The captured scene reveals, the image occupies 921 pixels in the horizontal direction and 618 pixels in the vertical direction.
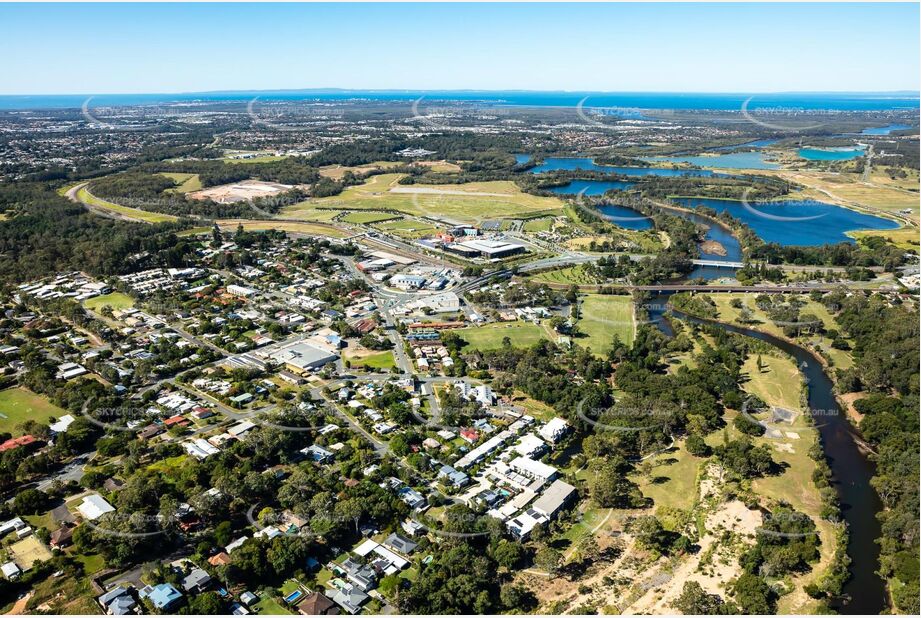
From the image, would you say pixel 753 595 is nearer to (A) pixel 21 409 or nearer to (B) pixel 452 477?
(B) pixel 452 477

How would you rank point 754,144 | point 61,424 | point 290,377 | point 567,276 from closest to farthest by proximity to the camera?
point 61,424 → point 290,377 → point 567,276 → point 754,144

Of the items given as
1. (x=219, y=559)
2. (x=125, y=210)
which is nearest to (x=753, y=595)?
(x=219, y=559)

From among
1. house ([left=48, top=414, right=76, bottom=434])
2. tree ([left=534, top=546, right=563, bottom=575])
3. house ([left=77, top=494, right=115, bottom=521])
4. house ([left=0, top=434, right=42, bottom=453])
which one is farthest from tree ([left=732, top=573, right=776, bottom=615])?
house ([left=0, top=434, right=42, bottom=453])

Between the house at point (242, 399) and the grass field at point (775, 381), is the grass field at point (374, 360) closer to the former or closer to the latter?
the house at point (242, 399)

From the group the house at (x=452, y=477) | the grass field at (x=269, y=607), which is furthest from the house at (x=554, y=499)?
the grass field at (x=269, y=607)

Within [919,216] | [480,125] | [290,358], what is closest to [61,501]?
[290,358]

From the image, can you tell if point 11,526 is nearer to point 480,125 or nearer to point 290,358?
point 290,358
